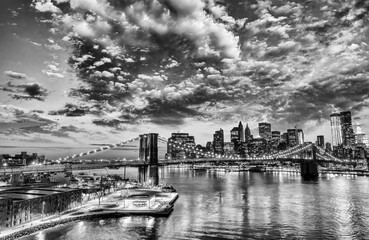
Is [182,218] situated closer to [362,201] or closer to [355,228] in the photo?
[355,228]

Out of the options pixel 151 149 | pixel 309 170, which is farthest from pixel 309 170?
pixel 151 149

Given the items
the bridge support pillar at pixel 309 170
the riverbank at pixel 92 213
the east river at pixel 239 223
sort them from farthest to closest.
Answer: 1. the bridge support pillar at pixel 309 170
2. the east river at pixel 239 223
3. the riverbank at pixel 92 213

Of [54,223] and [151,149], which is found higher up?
[151,149]

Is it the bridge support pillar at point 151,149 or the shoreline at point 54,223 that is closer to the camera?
the shoreline at point 54,223

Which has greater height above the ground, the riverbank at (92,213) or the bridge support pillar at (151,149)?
the bridge support pillar at (151,149)

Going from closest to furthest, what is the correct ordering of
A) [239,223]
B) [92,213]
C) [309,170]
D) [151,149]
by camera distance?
[239,223] < [92,213] < [151,149] < [309,170]

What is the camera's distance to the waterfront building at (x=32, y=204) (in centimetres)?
3194

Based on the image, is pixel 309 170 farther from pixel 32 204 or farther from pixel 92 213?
pixel 32 204

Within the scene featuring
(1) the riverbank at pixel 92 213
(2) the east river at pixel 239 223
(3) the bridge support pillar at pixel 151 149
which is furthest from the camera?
(3) the bridge support pillar at pixel 151 149

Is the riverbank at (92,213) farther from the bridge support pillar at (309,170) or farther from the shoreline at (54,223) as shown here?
the bridge support pillar at (309,170)

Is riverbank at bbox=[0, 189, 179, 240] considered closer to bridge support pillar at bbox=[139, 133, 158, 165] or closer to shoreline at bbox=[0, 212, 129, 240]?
shoreline at bbox=[0, 212, 129, 240]

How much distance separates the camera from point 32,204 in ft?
119

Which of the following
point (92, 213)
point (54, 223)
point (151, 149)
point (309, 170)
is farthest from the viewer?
point (309, 170)

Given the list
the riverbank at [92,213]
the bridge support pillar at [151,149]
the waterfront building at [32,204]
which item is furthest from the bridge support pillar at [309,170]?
the waterfront building at [32,204]
